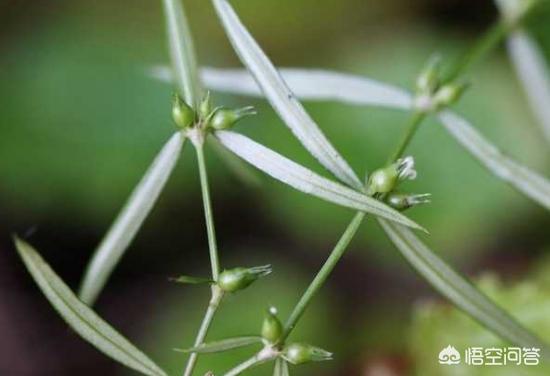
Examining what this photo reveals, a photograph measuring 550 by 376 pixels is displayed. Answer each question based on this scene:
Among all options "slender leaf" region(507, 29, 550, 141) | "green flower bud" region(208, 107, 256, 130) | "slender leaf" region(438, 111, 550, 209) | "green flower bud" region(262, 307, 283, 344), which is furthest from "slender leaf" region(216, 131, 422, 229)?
"slender leaf" region(507, 29, 550, 141)

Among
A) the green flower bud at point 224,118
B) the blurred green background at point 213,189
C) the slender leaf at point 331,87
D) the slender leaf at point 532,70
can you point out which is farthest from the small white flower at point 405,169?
the blurred green background at point 213,189

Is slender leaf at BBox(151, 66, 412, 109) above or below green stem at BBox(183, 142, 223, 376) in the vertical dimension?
above

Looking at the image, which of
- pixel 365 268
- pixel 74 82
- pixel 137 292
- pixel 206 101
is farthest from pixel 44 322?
pixel 206 101

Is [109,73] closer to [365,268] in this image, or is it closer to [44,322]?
[44,322]

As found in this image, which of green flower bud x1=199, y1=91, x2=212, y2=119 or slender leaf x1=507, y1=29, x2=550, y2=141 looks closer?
green flower bud x1=199, y1=91, x2=212, y2=119

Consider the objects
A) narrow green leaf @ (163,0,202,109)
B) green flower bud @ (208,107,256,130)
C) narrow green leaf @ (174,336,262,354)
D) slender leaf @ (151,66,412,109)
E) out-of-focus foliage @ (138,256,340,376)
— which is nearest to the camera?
narrow green leaf @ (174,336,262,354)

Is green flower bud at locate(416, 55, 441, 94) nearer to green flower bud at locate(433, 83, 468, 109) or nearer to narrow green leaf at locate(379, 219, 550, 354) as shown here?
green flower bud at locate(433, 83, 468, 109)
